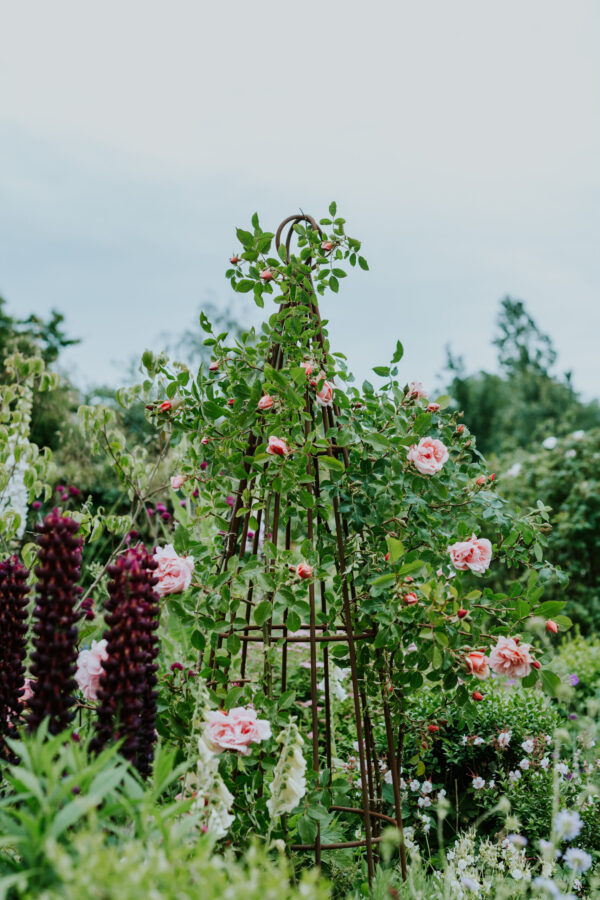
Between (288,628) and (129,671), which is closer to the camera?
(129,671)

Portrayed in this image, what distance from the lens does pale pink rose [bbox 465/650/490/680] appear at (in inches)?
71.1

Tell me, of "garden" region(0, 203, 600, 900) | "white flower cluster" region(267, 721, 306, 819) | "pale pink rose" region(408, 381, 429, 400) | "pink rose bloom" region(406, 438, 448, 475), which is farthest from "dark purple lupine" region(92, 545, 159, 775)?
Answer: "pale pink rose" region(408, 381, 429, 400)

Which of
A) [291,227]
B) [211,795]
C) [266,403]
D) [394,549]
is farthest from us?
[291,227]

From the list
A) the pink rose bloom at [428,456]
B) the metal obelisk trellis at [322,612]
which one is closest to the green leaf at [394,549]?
the metal obelisk trellis at [322,612]

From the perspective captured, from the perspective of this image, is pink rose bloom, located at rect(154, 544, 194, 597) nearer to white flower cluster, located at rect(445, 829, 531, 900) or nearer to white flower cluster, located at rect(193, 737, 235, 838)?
white flower cluster, located at rect(193, 737, 235, 838)

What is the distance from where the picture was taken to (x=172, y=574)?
6.12ft

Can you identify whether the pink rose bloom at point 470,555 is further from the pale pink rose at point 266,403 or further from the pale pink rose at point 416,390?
the pale pink rose at point 266,403

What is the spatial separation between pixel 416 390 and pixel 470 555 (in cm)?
55

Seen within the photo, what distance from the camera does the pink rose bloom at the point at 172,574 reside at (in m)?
1.85

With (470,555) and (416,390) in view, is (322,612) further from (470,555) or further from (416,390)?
(416,390)

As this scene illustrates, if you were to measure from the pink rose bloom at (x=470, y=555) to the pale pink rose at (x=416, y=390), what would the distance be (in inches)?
19.4

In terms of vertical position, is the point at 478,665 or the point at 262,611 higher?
the point at 262,611

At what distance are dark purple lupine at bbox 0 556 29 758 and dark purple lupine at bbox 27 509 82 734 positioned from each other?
0.63 feet

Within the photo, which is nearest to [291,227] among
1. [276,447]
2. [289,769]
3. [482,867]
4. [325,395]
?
[325,395]
